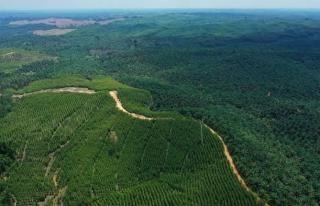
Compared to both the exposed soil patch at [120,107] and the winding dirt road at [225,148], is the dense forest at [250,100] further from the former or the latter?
the exposed soil patch at [120,107]

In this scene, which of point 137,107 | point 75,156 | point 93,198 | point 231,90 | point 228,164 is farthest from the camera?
point 231,90

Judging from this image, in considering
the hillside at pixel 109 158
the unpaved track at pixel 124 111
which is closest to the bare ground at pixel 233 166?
the unpaved track at pixel 124 111

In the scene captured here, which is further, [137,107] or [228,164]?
[137,107]

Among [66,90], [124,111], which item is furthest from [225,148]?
[66,90]

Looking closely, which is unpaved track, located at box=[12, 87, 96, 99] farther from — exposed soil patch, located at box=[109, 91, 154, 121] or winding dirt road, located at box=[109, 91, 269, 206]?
winding dirt road, located at box=[109, 91, 269, 206]

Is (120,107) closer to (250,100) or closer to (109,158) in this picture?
(109,158)

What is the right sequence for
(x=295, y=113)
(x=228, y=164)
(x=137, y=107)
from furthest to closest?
(x=295, y=113) < (x=137, y=107) < (x=228, y=164)

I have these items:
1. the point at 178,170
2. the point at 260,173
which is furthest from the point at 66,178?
the point at 260,173

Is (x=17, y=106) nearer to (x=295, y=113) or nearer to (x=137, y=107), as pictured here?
(x=137, y=107)
